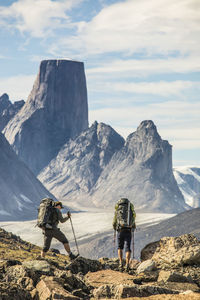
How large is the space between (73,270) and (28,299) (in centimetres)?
579

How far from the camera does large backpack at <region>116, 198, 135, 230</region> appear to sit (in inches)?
664

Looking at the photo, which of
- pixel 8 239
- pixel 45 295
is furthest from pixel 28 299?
pixel 8 239

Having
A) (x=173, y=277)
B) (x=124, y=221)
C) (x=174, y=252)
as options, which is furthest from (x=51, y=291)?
(x=174, y=252)

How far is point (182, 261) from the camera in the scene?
650 inches

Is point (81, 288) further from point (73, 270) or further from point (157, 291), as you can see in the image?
point (73, 270)

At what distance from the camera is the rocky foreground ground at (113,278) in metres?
11.0

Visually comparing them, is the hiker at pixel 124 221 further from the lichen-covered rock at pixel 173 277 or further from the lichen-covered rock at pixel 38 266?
the lichen-covered rock at pixel 38 266

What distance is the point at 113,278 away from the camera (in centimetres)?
1449

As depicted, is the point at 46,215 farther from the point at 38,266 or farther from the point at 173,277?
the point at 173,277

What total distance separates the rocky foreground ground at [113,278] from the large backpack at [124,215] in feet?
4.84

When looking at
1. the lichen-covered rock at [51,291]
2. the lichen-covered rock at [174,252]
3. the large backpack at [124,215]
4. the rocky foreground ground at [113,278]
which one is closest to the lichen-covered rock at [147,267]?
the rocky foreground ground at [113,278]

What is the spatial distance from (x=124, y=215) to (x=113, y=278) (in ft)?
9.47

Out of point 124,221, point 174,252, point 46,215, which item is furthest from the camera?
point 174,252

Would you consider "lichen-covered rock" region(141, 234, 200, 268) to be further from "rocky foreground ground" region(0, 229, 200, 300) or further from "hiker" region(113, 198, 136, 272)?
"hiker" region(113, 198, 136, 272)
